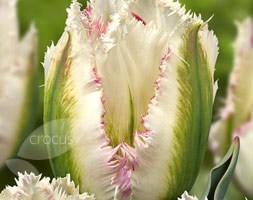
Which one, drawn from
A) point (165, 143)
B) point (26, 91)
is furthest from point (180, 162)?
point (26, 91)

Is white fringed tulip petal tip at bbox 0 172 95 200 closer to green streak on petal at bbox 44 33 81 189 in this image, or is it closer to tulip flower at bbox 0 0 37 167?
green streak on petal at bbox 44 33 81 189

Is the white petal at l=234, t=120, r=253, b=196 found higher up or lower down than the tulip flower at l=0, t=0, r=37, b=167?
lower down

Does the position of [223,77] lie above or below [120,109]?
above

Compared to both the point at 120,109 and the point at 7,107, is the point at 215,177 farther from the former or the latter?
the point at 7,107

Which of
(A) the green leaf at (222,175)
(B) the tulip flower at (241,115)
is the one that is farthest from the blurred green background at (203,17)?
(A) the green leaf at (222,175)

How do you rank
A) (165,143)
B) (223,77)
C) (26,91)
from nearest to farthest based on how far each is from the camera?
(165,143) → (26,91) → (223,77)

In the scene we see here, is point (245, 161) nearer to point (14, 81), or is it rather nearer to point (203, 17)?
point (14, 81)

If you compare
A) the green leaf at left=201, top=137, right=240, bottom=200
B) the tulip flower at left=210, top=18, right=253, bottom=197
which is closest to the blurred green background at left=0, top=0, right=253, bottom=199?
the tulip flower at left=210, top=18, right=253, bottom=197
